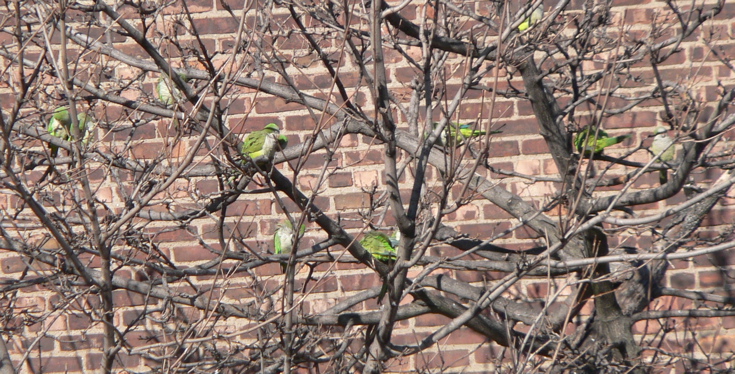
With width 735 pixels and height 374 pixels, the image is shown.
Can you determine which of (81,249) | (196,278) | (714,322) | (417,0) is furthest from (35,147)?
(714,322)

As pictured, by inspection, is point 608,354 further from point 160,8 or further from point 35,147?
point 35,147

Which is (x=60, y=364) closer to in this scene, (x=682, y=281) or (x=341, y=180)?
(x=341, y=180)

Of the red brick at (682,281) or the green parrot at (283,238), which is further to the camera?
the red brick at (682,281)

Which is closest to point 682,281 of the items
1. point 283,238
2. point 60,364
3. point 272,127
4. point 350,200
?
point 350,200

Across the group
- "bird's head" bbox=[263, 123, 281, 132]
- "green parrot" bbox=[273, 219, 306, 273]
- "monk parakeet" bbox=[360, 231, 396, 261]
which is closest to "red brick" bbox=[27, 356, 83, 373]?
"green parrot" bbox=[273, 219, 306, 273]

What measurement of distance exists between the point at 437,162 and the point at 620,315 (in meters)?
0.96

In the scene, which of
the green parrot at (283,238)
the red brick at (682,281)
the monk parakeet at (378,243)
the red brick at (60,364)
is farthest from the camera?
the red brick at (60,364)

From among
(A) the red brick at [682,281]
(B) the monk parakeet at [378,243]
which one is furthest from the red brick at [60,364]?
(A) the red brick at [682,281]

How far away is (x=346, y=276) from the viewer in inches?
125

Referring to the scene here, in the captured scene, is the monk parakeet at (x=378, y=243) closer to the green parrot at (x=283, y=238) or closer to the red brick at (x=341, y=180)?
the green parrot at (x=283, y=238)

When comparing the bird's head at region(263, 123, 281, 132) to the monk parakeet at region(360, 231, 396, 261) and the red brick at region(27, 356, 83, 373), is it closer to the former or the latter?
the monk parakeet at region(360, 231, 396, 261)

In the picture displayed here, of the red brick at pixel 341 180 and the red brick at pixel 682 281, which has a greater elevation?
the red brick at pixel 341 180

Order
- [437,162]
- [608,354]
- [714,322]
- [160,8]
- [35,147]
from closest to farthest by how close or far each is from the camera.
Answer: [160,8] → [437,162] → [608,354] → [714,322] → [35,147]

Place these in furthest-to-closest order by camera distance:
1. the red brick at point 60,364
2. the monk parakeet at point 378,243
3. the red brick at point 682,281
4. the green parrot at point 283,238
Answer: the red brick at point 60,364 → the red brick at point 682,281 → the green parrot at point 283,238 → the monk parakeet at point 378,243
